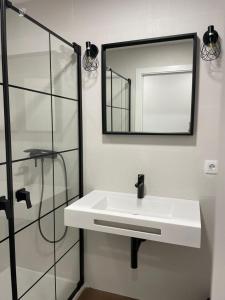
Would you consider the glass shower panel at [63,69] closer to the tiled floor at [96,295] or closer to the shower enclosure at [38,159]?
the shower enclosure at [38,159]

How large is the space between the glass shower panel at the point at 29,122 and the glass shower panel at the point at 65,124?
0.26ft

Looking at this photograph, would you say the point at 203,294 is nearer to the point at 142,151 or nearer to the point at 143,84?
the point at 142,151

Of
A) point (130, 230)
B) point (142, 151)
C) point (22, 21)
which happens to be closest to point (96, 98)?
point (142, 151)

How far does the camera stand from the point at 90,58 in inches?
78.2

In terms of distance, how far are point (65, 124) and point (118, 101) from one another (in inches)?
19.0

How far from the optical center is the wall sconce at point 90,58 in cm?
196

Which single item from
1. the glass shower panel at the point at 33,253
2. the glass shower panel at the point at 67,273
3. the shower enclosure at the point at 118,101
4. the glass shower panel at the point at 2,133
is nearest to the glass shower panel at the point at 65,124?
the shower enclosure at the point at 118,101

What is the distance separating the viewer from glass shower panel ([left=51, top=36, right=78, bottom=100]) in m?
1.79

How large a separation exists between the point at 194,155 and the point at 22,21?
1500 mm

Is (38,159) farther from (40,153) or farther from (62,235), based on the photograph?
(62,235)

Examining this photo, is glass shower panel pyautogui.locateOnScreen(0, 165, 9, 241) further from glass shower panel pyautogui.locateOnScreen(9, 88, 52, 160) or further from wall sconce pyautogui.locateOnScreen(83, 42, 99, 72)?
wall sconce pyautogui.locateOnScreen(83, 42, 99, 72)

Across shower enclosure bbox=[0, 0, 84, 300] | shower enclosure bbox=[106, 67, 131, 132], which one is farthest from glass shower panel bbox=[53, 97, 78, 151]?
shower enclosure bbox=[106, 67, 131, 132]

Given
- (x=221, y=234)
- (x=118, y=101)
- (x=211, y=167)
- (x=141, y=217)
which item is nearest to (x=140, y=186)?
(x=141, y=217)

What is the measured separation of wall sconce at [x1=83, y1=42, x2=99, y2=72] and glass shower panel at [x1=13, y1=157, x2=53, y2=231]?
857 mm
